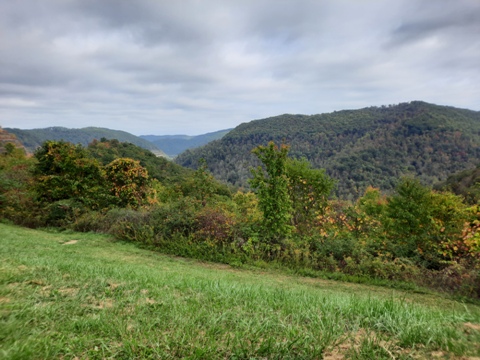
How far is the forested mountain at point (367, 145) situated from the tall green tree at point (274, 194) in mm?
68217

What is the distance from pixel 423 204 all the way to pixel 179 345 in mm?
12440

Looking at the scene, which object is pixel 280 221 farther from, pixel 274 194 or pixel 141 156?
pixel 141 156

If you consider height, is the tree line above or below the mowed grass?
below

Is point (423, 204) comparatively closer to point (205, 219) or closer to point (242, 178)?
point (205, 219)

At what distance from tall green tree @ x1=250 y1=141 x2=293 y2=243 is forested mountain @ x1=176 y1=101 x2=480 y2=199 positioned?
68.2 m

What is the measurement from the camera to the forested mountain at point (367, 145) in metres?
99.9

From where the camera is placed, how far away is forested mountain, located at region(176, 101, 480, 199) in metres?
99.9

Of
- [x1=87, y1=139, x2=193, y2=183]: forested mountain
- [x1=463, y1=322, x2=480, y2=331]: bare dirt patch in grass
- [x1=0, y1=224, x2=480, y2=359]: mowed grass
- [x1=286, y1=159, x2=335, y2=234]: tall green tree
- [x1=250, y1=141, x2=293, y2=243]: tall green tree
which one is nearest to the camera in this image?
[x1=0, y1=224, x2=480, y2=359]: mowed grass

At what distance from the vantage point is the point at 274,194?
1099 centimetres

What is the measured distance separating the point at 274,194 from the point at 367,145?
129939 millimetres

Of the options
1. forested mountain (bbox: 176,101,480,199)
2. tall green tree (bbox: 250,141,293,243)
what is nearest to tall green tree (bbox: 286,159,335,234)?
tall green tree (bbox: 250,141,293,243)

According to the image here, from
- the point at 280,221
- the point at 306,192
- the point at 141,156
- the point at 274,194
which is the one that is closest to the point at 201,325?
the point at 280,221

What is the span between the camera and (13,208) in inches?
601

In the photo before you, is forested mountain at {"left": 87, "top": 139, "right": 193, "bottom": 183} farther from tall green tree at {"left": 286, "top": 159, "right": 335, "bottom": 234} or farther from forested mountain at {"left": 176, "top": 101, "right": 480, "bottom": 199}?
tall green tree at {"left": 286, "top": 159, "right": 335, "bottom": 234}
